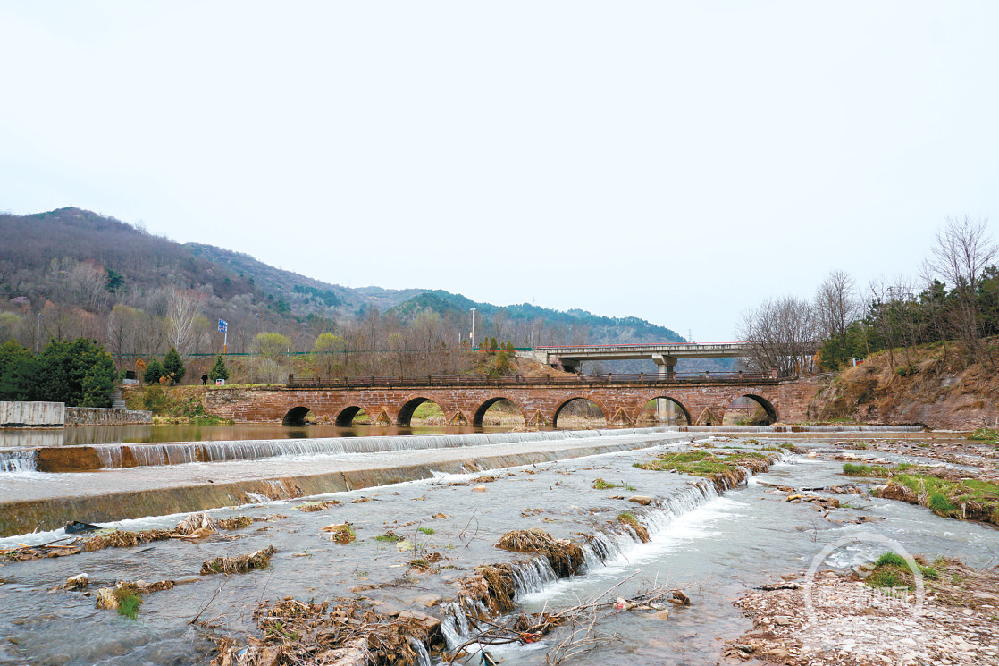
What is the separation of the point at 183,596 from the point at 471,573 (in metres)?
2.02

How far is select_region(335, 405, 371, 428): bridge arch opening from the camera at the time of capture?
45500mm

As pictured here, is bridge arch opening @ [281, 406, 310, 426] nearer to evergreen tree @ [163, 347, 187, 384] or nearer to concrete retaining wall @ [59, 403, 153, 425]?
concrete retaining wall @ [59, 403, 153, 425]

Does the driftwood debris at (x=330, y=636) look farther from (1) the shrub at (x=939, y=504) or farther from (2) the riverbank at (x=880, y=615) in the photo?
(1) the shrub at (x=939, y=504)

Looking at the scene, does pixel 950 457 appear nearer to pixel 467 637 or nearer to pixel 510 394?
pixel 467 637

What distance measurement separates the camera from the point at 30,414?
2309cm

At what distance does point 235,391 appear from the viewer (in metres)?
47.8

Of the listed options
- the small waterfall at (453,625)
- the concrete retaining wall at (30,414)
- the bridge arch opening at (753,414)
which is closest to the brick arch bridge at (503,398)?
the bridge arch opening at (753,414)

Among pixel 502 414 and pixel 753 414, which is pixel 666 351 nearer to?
pixel 753 414

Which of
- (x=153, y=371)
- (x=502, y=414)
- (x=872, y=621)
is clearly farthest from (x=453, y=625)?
(x=153, y=371)

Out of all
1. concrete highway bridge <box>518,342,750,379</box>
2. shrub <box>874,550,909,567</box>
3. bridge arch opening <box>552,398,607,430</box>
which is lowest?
bridge arch opening <box>552,398,607,430</box>

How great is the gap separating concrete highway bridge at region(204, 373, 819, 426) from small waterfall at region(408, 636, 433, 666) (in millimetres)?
38659

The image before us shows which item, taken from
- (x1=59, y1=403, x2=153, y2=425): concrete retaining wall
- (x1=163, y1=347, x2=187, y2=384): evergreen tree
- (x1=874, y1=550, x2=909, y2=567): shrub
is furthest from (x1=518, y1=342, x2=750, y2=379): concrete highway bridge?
(x1=874, y1=550, x2=909, y2=567): shrub

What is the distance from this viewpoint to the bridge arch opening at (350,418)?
45500 millimetres

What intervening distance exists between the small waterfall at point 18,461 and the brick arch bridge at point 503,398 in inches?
1326
